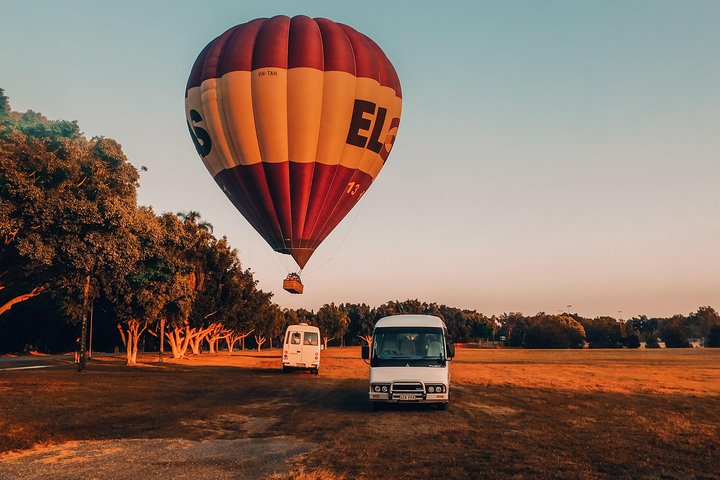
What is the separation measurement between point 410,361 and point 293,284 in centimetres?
1672

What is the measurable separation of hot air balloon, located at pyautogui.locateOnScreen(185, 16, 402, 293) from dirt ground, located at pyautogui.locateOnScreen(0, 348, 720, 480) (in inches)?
425

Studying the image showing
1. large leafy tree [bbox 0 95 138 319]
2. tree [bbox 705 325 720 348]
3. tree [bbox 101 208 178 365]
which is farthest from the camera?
tree [bbox 705 325 720 348]

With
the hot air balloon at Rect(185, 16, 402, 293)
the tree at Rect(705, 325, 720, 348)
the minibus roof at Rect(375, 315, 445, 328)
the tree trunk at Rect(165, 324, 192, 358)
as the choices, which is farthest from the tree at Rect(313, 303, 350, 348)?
the minibus roof at Rect(375, 315, 445, 328)

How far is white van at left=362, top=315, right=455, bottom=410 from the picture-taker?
17250mm

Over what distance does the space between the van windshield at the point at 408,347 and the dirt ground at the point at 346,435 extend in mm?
1593

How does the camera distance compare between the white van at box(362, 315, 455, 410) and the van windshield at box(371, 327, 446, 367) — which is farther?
the van windshield at box(371, 327, 446, 367)

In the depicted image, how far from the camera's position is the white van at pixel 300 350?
117ft

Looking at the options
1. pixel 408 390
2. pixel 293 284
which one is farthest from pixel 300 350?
pixel 408 390

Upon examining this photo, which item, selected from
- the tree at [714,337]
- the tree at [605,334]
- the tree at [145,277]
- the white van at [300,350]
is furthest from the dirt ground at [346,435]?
the tree at [714,337]

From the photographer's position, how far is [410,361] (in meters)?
17.8

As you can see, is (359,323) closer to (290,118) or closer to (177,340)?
(177,340)

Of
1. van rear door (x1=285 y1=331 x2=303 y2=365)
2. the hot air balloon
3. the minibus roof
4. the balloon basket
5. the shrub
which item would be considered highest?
the hot air balloon

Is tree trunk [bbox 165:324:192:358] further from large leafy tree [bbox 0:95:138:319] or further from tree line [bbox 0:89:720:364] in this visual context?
large leafy tree [bbox 0:95:138:319]

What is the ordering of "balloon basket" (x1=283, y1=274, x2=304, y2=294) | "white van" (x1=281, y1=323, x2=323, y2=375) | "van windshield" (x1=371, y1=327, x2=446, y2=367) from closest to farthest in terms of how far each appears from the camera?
"van windshield" (x1=371, y1=327, x2=446, y2=367), "balloon basket" (x1=283, y1=274, x2=304, y2=294), "white van" (x1=281, y1=323, x2=323, y2=375)
